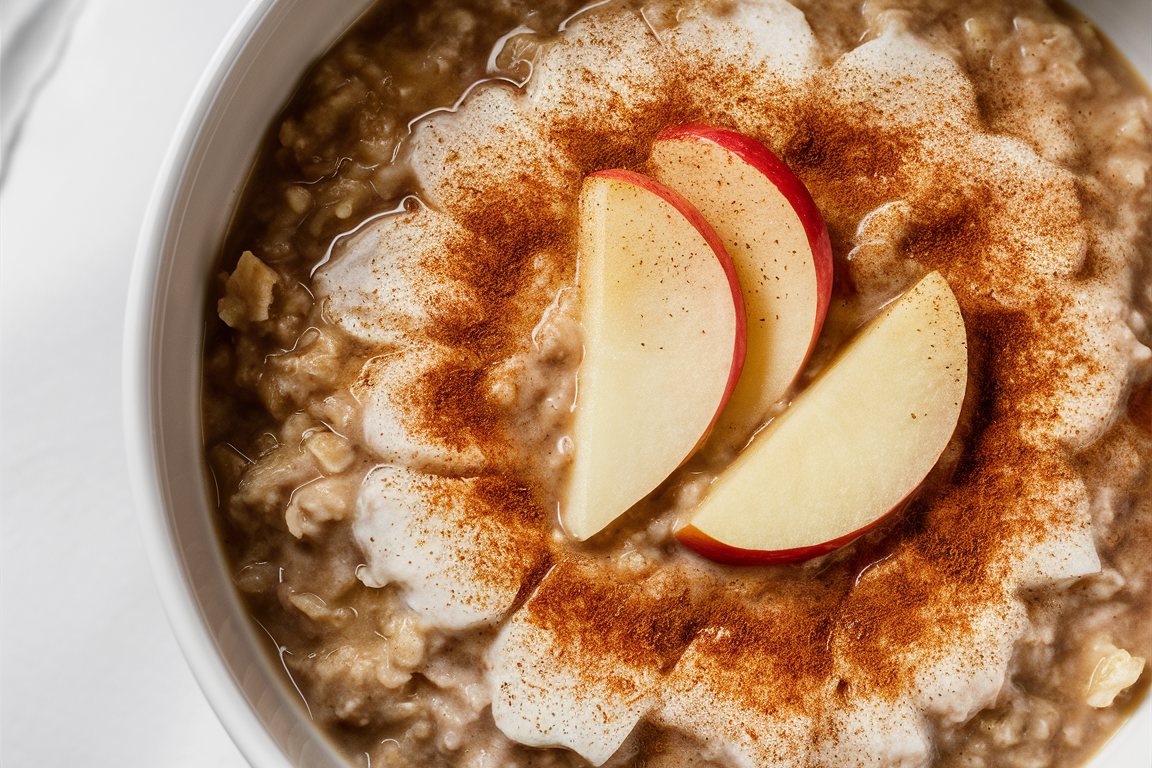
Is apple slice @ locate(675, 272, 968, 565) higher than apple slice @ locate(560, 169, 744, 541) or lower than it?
lower

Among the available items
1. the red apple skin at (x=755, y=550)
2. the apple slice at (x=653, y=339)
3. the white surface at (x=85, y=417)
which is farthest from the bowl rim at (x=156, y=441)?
the red apple skin at (x=755, y=550)

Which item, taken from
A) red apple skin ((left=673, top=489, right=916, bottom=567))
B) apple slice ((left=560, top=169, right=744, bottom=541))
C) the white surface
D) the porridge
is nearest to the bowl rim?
the porridge

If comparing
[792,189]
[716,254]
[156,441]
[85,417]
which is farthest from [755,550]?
[85,417]

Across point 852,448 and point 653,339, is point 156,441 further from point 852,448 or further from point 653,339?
point 852,448

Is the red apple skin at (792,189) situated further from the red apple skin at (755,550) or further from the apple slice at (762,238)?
the red apple skin at (755,550)

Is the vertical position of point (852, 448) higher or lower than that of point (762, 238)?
lower

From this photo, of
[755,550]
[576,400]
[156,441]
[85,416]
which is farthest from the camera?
[85,416]

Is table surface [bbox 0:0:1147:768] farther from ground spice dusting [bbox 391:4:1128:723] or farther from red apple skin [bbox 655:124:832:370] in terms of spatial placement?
red apple skin [bbox 655:124:832:370]
